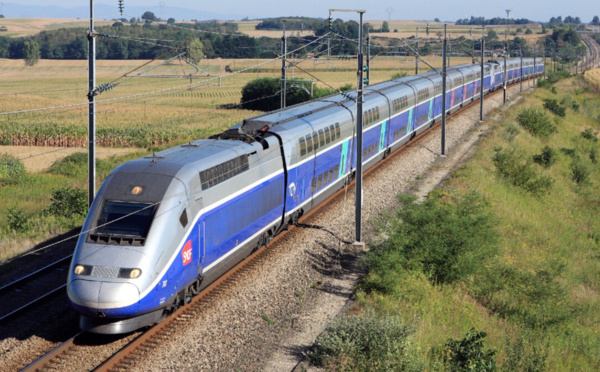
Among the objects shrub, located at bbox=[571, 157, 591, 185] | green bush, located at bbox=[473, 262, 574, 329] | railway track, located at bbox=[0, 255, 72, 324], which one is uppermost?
shrub, located at bbox=[571, 157, 591, 185]

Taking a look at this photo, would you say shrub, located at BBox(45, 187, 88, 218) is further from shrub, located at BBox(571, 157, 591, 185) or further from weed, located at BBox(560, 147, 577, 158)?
weed, located at BBox(560, 147, 577, 158)

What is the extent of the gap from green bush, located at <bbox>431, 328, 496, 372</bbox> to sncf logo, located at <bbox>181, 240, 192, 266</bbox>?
6.16m

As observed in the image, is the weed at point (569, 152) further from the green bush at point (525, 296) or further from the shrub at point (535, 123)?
the green bush at point (525, 296)

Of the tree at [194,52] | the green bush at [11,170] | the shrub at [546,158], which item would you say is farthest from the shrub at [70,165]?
the shrub at [546,158]

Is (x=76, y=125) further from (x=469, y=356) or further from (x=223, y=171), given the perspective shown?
(x=469, y=356)

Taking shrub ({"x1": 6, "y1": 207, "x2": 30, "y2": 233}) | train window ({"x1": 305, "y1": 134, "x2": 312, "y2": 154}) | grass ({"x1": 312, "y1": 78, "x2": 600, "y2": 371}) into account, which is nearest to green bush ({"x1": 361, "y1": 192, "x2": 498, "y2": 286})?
grass ({"x1": 312, "y1": 78, "x2": 600, "y2": 371})

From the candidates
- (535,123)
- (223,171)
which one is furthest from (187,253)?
(535,123)

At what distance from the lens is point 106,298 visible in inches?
561

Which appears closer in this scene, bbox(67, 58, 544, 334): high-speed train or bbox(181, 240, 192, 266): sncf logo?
bbox(67, 58, 544, 334): high-speed train

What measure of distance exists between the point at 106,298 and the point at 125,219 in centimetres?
195

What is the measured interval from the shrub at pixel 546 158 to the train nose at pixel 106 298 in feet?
125

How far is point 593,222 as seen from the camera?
36438 mm

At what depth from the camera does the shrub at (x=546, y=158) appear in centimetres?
4641

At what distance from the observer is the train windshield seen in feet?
49.5
